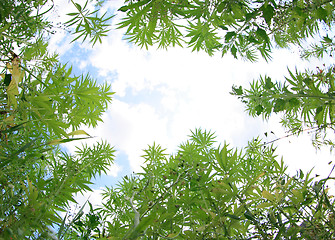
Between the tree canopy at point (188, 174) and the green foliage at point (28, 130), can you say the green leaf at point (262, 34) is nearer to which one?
the tree canopy at point (188, 174)

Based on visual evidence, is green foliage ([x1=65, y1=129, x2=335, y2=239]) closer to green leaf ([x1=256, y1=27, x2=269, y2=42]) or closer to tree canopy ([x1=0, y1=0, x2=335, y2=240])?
tree canopy ([x1=0, y1=0, x2=335, y2=240])

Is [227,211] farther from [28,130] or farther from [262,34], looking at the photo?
[28,130]

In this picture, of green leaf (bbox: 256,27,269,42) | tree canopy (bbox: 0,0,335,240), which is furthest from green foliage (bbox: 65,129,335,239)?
green leaf (bbox: 256,27,269,42)

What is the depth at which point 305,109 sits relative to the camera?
1.15m

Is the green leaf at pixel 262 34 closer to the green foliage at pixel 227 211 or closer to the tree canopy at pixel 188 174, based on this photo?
the tree canopy at pixel 188 174

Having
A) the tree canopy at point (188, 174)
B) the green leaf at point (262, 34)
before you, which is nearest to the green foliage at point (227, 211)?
the tree canopy at point (188, 174)

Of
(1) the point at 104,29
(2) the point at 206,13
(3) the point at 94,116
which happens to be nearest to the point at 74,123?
(3) the point at 94,116

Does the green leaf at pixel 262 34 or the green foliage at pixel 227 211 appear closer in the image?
the green foliage at pixel 227 211

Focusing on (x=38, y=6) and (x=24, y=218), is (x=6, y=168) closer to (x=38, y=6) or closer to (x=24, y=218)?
(x=24, y=218)

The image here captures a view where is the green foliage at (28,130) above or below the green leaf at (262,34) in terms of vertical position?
below

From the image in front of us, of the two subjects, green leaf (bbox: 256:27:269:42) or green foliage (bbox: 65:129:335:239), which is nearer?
green foliage (bbox: 65:129:335:239)

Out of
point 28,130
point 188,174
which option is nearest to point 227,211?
point 188,174

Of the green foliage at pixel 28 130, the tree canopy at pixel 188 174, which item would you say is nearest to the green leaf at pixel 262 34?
the tree canopy at pixel 188 174

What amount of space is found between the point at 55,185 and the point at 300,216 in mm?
1181
